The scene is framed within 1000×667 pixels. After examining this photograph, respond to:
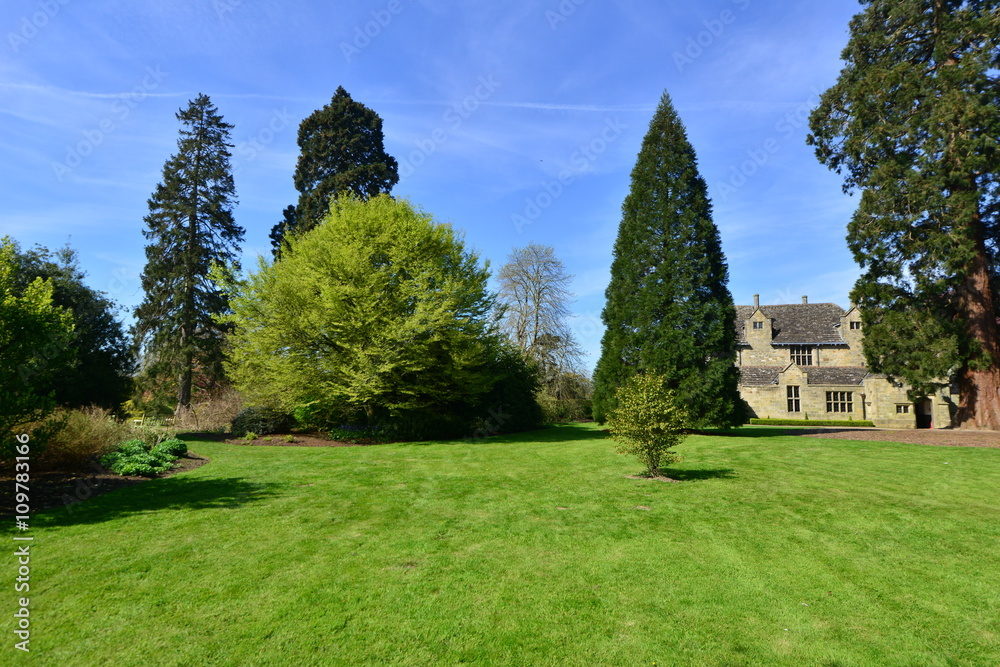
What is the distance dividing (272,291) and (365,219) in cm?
507

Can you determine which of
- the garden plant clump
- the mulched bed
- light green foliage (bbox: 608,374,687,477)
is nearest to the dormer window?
light green foliage (bbox: 608,374,687,477)

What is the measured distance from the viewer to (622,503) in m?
9.15

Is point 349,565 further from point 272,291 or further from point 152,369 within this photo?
point 152,369

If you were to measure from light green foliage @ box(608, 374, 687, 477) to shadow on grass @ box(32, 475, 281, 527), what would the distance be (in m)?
7.70

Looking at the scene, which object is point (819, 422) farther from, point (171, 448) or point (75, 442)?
point (75, 442)

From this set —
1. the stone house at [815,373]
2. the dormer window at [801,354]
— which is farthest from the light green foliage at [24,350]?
the dormer window at [801,354]

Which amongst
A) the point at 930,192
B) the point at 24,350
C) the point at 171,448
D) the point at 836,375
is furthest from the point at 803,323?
the point at 24,350

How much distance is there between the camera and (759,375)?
141 ft

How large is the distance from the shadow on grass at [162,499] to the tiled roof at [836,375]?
4240 centimetres

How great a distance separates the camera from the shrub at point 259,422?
21.3 m

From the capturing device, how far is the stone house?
33375 mm

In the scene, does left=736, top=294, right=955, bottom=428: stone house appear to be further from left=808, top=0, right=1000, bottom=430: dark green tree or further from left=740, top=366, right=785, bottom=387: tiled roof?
left=808, top=0, right=1000, bottom=430: dark green tree

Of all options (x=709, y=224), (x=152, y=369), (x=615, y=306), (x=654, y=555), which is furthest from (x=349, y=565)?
(x=152, y=369)

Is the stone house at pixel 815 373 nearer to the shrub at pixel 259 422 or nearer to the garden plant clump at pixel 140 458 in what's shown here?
the shrub at pixel 259 422
